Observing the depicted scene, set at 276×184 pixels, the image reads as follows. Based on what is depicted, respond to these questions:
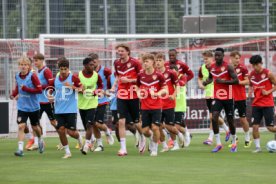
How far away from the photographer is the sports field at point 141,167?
47.5 ft

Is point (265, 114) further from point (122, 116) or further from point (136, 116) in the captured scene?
point (122, 116)

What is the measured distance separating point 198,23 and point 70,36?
4595 mm

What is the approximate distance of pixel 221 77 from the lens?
65.7 feet

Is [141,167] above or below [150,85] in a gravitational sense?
below

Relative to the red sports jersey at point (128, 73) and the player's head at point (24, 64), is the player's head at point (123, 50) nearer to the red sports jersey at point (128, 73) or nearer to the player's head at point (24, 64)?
the red sports jersey at point (128, 73)

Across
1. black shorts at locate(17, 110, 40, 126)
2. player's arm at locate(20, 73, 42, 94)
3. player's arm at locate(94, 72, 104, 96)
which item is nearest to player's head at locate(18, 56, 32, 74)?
player's arm at locate(20, 73, 42, 94)

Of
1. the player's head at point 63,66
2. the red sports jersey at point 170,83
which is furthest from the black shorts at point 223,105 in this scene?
the player's head at point 63,66

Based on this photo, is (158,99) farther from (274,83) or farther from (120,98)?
(274,83)

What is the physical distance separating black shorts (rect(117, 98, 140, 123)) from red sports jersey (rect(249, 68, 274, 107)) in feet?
8.52

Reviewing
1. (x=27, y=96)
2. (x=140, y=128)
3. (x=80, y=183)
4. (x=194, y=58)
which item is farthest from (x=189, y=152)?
(x=194, y=58)

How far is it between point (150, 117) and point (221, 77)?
6.04ft

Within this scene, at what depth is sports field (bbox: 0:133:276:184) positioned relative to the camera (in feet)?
47.5

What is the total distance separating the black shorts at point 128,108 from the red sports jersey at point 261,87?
2598 millimetres

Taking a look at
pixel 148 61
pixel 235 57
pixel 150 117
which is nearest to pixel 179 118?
pixel 235 57
